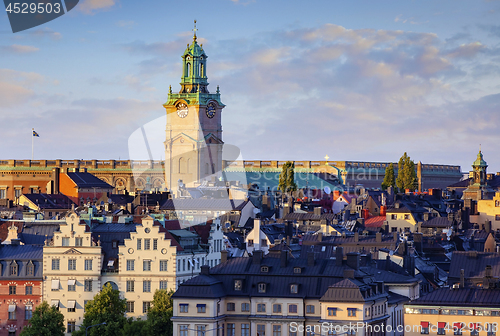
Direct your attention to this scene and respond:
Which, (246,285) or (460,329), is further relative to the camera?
(246,285)

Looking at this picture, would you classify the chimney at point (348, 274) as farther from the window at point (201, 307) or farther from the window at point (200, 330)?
the window at point (200, 330)

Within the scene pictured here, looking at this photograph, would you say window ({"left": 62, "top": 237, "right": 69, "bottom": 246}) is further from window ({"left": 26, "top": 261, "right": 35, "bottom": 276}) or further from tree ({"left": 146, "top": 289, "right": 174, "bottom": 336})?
tree ({"left": 146, "top": 289, "right": 174, "bottom": 336})

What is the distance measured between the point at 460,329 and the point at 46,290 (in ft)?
106

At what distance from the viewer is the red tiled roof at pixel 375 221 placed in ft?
475

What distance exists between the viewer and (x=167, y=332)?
3285 inches

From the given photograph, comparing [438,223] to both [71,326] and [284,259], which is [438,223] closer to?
[284,259]

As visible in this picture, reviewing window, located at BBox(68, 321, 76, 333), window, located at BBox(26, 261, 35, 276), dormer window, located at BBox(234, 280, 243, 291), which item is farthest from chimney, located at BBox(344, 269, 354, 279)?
window, located at BBox(26, 261, 35, 276)

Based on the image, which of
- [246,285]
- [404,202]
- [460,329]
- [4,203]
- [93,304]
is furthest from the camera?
[4,203]

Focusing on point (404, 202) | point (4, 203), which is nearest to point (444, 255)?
point (404, 202)

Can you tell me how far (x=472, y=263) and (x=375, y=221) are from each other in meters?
53.2

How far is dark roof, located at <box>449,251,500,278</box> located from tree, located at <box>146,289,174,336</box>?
21281 mm

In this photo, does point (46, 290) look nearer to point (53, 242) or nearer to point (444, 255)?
point (53, 242)

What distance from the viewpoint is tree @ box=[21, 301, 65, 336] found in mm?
86812

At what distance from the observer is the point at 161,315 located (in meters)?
85.5
